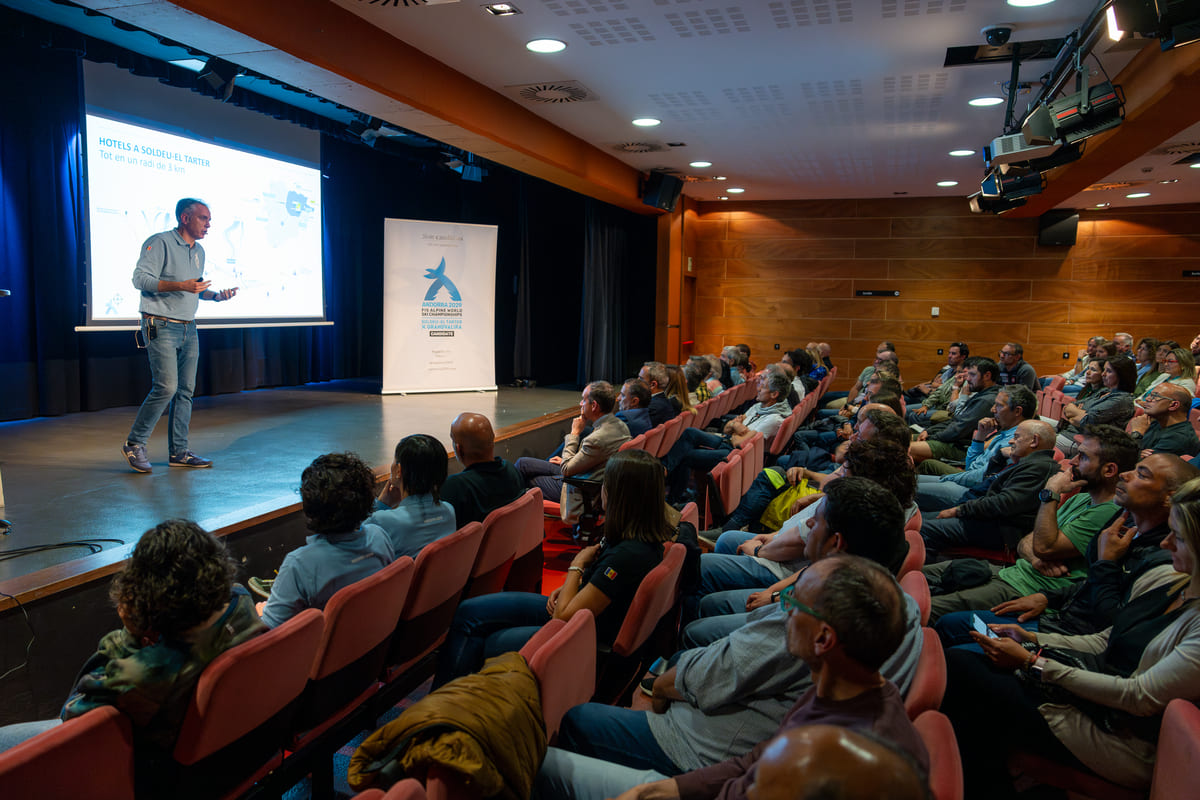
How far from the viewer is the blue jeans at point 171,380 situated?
14.1ft

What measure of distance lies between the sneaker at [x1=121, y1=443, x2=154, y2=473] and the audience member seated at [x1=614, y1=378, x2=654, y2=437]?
111 inches

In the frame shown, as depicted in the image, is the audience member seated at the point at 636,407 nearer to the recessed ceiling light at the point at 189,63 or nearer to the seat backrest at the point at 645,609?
the seat backrest at the point at 645,609

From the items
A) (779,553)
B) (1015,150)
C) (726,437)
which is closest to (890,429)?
(779,553)

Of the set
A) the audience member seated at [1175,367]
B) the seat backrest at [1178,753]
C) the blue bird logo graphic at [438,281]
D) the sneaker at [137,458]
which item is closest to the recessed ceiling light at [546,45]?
the sneaker at [137,458]

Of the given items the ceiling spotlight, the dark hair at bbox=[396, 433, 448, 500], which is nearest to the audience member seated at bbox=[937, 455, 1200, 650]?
the dark hair at bbox=[396, 433, 448, 500]

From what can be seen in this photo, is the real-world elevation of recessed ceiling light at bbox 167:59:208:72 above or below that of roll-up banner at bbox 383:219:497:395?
above

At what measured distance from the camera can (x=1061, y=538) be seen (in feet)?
9.08

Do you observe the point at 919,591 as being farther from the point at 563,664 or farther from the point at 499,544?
the point at 499,544

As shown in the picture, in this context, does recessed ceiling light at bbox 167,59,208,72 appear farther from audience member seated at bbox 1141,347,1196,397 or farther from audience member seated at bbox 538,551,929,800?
audience member seated at bbox 1141,347,1196,397

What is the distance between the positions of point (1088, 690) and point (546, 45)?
4480 mm

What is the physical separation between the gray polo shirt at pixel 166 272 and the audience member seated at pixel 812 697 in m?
3.86

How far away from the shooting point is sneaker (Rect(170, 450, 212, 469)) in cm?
447

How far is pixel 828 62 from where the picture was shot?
508 centimetres

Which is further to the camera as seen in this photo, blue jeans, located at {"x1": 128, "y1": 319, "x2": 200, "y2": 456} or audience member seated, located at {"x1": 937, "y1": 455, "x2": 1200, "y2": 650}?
blue jeans, located at {"x1": 128, "y1": 319, "x2": 200, "y2": 456}
